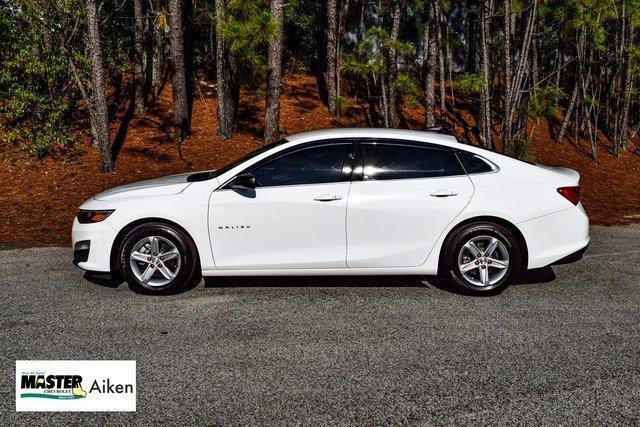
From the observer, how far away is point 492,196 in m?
5.40

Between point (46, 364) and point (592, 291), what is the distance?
495 cm

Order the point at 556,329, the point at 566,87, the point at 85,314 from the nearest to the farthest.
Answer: the point at 556,329
the point at 85,314
the point at 566,87

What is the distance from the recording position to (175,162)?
1391cm

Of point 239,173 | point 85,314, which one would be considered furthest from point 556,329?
point 85,314

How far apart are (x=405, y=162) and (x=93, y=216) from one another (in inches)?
121

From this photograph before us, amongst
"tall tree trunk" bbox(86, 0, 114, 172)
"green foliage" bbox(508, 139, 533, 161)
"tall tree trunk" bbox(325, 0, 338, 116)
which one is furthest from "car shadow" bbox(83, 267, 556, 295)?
"tall tree trunk" bbox(325, 0, 338, 116)

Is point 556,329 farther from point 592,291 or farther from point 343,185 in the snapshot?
point 343,185

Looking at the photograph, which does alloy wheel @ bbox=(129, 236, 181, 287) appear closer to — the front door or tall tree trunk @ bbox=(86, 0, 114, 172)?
the front door

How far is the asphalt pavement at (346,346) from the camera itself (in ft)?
11.0

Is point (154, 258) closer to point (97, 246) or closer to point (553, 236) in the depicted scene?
point (97, 246)

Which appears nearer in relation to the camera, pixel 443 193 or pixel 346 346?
pixel 346 346

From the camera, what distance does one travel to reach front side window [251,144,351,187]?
5.41m

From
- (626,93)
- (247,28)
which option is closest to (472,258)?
(247,28)

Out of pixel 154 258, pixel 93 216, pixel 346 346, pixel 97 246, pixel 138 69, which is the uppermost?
pixel 138 69
